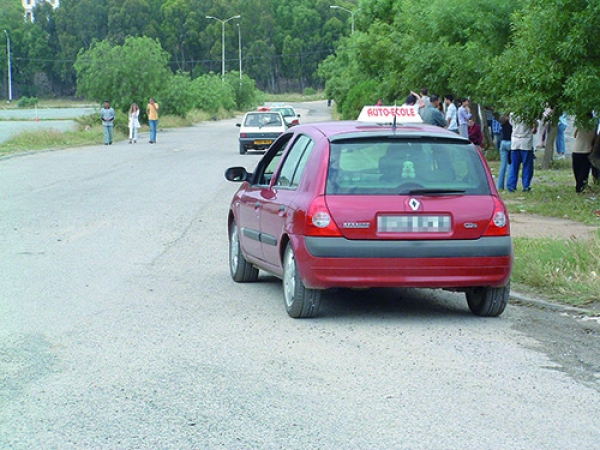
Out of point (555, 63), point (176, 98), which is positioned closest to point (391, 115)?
point (555, 63)

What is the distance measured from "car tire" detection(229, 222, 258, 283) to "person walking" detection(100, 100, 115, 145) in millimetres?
29329

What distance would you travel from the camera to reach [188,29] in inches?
6009

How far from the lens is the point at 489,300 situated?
320 inches

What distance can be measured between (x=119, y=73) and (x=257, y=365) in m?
49.9

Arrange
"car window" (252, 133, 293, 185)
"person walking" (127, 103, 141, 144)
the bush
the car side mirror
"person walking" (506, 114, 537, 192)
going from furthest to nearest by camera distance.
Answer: the bush
"person walking" (127, 103, 141, 144)
"person walking" (506, 114, 537, 192)
the car side mirror
"car window" (252, 133, 293, 185)

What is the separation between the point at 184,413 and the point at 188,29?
151 m

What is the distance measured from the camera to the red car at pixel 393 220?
25.1 ft

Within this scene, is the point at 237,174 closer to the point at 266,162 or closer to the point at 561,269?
the point at 266,162

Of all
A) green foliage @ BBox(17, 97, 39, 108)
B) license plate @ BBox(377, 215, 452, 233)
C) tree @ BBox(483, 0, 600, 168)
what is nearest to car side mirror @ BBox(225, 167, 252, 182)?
license plate @ BBox(377, 215, 452, 233)

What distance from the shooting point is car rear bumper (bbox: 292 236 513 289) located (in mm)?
7625

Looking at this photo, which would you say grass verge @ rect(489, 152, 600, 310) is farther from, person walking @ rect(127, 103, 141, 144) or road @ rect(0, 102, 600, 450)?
person walking @ rect(127, 103, 141, 144)

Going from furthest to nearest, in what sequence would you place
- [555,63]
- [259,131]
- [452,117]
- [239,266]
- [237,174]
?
[259,131], [452,117], [555,63], [239,266], [237,174]

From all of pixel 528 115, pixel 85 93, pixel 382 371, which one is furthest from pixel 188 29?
pixel 382 371

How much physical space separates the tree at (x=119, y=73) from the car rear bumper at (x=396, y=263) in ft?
158
